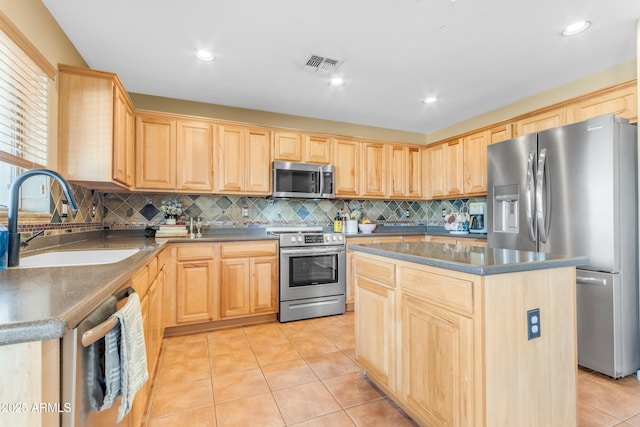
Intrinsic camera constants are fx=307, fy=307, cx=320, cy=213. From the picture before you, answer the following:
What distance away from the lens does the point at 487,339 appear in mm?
1215

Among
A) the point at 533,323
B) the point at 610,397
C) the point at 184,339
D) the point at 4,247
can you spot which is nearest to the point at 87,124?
the point at 4,247

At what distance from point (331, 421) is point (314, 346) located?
1002 millimetres

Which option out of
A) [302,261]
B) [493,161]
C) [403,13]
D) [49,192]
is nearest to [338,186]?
[302,261]

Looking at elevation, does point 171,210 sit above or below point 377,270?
above

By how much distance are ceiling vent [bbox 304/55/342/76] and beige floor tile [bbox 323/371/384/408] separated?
249 cm

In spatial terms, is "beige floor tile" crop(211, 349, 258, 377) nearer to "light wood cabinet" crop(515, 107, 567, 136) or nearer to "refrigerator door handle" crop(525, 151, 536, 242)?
"refrigerator door handle" crop(525, 151, 536, 242)

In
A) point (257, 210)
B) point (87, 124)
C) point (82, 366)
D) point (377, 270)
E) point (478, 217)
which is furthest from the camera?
point (478, 217)

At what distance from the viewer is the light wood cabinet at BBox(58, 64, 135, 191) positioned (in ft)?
7.30

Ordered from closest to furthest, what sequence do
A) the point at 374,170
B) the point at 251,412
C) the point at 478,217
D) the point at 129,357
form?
1. the point at 129,357
2. the point at 251,412
3. the point at 478,217
4. the point at 374,170

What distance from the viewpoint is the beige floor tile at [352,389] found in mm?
1885

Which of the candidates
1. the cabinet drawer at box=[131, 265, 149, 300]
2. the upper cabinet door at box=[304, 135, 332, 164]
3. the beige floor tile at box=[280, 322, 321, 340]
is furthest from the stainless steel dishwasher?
the upper cabinet door at box=[304, 135, 332, 164]

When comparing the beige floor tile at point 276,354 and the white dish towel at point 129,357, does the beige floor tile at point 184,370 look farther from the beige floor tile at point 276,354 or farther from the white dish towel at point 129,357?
the white dish towel at point 129,357

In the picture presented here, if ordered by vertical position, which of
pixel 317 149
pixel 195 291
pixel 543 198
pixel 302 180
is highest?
pixel 317 149

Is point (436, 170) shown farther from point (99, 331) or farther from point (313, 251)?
point (99, 331)
